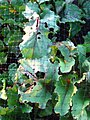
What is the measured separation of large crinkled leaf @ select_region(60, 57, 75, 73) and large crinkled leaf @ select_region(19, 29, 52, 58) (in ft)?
0.44

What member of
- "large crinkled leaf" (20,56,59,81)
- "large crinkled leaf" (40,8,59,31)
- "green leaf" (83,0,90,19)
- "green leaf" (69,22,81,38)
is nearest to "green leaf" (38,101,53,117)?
"large crinkled leaf" (20,56,59,81)

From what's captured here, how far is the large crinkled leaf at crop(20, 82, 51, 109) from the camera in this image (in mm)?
2072

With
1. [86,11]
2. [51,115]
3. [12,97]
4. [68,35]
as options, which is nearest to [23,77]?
[12,97]

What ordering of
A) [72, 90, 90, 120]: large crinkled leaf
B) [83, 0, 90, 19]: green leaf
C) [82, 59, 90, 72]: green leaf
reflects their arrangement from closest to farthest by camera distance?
[72, 90, 90, 120]: large crinkled leaf, [82, 59, 90, 72]: green leaf, [83, 0, 90, 19]: green leaf

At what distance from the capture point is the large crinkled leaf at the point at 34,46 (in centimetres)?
202

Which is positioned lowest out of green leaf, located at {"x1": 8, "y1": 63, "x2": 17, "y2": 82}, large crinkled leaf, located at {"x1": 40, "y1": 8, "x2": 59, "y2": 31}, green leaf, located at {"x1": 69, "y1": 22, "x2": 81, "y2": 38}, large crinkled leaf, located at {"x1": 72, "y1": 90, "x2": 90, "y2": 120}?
large crinkled leaf, located at {"x1": 72, "y1": 90, "x2": 90, "y2": 120}

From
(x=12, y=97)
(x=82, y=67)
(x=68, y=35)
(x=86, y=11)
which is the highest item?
(x=86, y=11)

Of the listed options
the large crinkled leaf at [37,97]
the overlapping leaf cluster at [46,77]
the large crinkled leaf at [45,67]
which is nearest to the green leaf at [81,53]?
the overlapping leaf cluster at [46,77]

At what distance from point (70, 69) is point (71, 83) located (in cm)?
9

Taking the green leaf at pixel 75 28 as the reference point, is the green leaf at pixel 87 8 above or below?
above

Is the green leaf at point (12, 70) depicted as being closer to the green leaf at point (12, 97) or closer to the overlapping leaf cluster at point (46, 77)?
the overlapping leaf cluster at point (46, 77)

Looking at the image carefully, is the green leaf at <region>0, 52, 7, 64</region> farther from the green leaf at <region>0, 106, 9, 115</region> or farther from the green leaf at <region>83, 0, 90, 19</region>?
the green leaf at <region>83, 0, 90, 19</region>

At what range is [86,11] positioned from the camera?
263cm

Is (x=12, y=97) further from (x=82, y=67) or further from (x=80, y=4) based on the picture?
(x=80, y=4)
